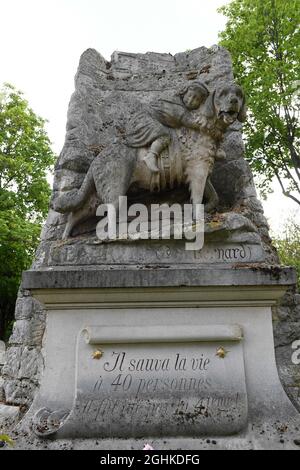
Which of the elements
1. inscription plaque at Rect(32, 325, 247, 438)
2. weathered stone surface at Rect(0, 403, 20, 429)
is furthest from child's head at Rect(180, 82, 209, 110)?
weathered stone surface at Rect(0, 403, 20, 429)

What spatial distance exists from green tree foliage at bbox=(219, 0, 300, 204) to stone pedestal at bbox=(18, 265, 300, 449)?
11003 mm

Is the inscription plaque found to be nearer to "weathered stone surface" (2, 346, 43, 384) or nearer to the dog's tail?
"weathered stone surface" (2, 346, 43, 384)

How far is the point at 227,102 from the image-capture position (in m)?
3.94

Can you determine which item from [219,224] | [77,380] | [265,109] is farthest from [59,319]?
[265,109]

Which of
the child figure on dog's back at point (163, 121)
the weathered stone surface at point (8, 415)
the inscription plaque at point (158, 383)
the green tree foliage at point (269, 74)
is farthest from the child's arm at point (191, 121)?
the green tree foliage at point (269, 74)

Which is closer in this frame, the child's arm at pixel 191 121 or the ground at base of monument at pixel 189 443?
the ground at base of monument at pixel 189 443

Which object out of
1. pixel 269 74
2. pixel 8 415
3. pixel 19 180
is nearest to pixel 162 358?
pixel 8 415

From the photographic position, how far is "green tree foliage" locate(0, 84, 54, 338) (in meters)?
16.5

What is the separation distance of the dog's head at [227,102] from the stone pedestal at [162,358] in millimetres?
1496

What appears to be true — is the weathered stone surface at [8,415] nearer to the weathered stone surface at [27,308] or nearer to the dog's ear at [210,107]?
the weathered stone surface at [27,308]

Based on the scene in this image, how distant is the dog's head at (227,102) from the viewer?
3939 mm

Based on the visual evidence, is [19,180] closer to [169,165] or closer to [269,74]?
[269,74]

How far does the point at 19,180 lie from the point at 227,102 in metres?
15.2
